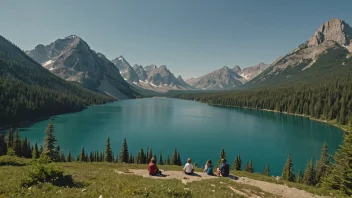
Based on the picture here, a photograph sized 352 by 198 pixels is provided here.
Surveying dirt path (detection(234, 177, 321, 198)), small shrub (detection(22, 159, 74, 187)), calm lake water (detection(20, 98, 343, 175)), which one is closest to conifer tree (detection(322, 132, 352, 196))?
dirt path (detection(234, 177, 321, 198))

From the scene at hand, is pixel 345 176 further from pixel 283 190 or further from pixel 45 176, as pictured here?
pixel 45 176

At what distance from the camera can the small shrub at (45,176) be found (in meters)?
14.7

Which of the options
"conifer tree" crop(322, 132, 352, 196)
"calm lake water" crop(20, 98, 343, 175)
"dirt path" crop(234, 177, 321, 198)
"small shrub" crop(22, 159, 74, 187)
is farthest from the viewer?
"calm lake water" crop(20, 98, 343, 175)

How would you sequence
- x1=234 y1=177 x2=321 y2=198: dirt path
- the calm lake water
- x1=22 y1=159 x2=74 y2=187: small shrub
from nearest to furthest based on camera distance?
1. x1=22 y1=159 x2=74 y2=187: small shrub
2. x1=234 y1=177 x2=321 y2=198: dirt path
3. the calm lake water

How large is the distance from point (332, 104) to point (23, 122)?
776ft

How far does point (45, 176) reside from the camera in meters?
15.4

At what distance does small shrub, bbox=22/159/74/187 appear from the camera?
1470cm

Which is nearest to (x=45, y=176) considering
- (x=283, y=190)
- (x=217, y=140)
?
(x=283, y=190)

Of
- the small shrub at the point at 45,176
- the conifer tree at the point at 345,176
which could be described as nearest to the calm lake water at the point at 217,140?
the conifer tree at the point at 345,176

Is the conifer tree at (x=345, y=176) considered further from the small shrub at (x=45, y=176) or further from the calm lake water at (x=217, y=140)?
the calm lake water at (x=217, y=140)

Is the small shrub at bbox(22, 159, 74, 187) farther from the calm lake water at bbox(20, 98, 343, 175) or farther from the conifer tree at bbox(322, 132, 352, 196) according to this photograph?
the calm lake water at bbox(20, 98, 343, 175)

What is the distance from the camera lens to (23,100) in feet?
548

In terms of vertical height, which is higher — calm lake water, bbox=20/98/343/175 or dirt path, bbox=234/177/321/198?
dirt path, bbox=234/177/321/198

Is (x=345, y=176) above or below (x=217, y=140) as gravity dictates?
above
